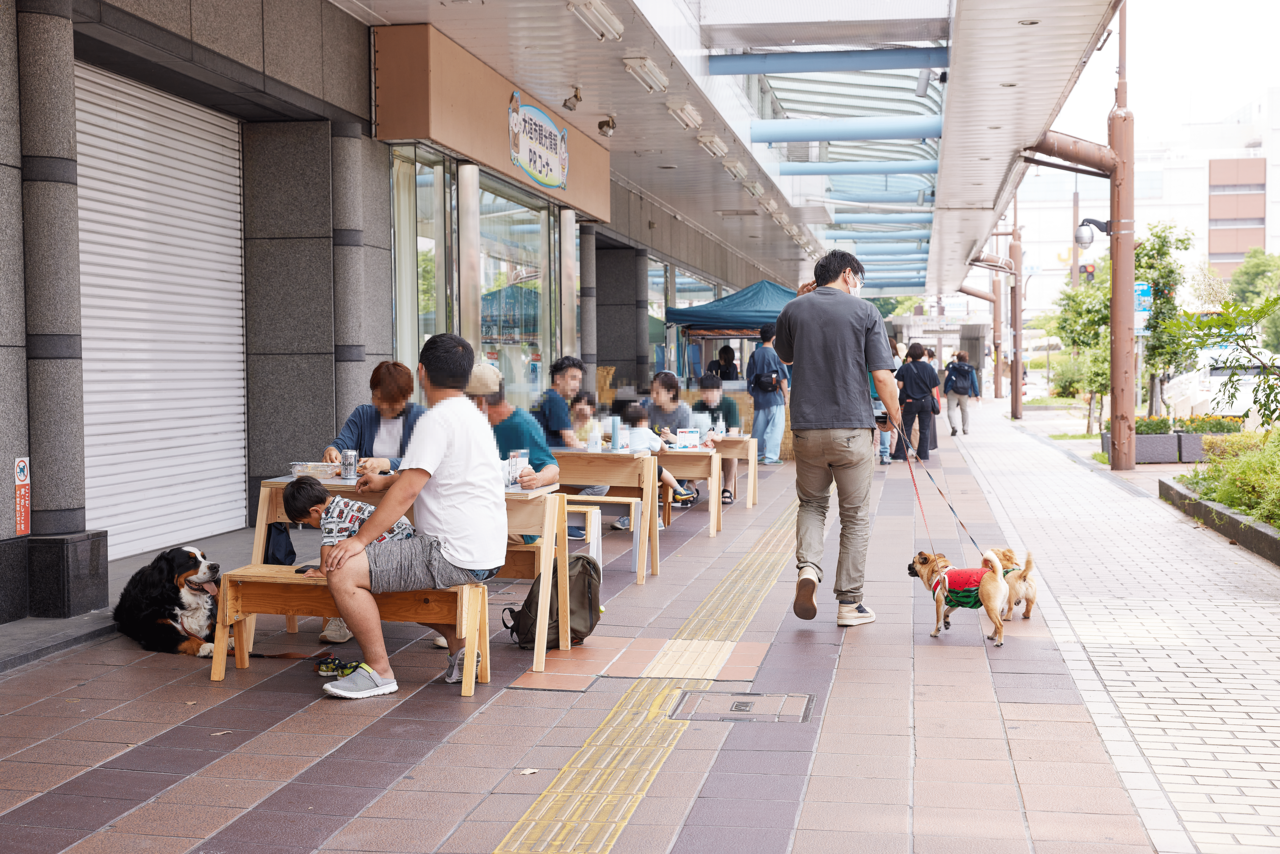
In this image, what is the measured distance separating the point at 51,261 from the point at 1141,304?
12.9m

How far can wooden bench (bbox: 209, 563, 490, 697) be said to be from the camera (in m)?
4.79

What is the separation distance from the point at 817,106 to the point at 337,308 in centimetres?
1416

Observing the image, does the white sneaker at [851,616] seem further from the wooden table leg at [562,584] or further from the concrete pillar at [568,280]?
the concrete pillar at [568,280]

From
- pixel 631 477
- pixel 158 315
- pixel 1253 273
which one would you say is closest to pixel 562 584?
pixel 631 477

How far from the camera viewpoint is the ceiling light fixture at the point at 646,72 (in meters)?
10.5

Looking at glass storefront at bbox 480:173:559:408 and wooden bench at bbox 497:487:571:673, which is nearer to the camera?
wooden bench at bbox 497:487:571:673

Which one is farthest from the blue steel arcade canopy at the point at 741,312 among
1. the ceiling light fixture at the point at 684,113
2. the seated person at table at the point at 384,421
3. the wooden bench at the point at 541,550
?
the wooden bench at the point at 541,550

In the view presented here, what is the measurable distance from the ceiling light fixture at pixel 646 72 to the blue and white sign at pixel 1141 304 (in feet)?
23.2

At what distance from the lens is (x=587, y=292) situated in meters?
16.0

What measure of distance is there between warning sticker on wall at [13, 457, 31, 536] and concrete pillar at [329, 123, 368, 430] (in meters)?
3.27

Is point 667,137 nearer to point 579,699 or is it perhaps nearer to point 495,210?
point 495,210

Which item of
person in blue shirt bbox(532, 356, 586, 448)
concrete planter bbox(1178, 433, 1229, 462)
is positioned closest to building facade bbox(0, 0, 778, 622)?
person in blue shirt bbox(532, 356, 586, 448)

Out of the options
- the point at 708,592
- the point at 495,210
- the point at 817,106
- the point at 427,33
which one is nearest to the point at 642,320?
the point at 817,106

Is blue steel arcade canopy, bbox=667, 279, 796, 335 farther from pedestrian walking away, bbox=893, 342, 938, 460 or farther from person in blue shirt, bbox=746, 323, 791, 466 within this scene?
pedestrian walking away, bbox=893, 342, 938, 460
